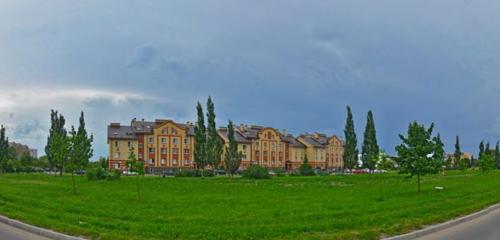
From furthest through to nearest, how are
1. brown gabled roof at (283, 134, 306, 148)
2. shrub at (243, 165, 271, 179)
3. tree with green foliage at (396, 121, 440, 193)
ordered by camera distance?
brown gabled roof at (283, 134, 306, 148) < shrub at (243, 165, 271, 179) < tree with green foliage at (396, 121, 440, 193)

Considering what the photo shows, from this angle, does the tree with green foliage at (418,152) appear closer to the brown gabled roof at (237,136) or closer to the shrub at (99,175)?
the shrub at (99,175)

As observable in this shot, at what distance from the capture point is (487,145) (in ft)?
443

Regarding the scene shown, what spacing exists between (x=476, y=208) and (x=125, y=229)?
14.9 metres

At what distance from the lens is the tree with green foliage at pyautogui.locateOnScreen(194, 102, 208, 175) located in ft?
268

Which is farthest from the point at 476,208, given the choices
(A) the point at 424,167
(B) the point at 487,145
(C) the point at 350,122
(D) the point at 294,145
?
(B) the point at 487,145

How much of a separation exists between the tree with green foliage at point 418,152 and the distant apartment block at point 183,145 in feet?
206

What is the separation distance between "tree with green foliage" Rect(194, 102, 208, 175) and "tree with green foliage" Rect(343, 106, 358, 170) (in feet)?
94.8

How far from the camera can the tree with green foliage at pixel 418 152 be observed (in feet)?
102

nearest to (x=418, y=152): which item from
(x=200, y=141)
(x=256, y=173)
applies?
(x=256, y=173)

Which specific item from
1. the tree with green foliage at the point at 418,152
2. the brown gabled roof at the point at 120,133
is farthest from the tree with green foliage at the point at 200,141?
the tree with green foliage at the point at 418,152

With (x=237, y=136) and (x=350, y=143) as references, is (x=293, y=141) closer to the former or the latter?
(x=237, y=136)

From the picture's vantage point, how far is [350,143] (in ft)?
313

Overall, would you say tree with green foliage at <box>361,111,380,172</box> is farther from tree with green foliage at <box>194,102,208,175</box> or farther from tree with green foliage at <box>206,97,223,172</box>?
tree with green foliage at <box>194,102,208,175</box>

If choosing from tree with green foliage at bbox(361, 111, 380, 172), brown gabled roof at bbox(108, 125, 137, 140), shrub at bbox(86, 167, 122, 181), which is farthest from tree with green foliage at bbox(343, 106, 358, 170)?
shrub at bbox(86, 167, 122, 181)
